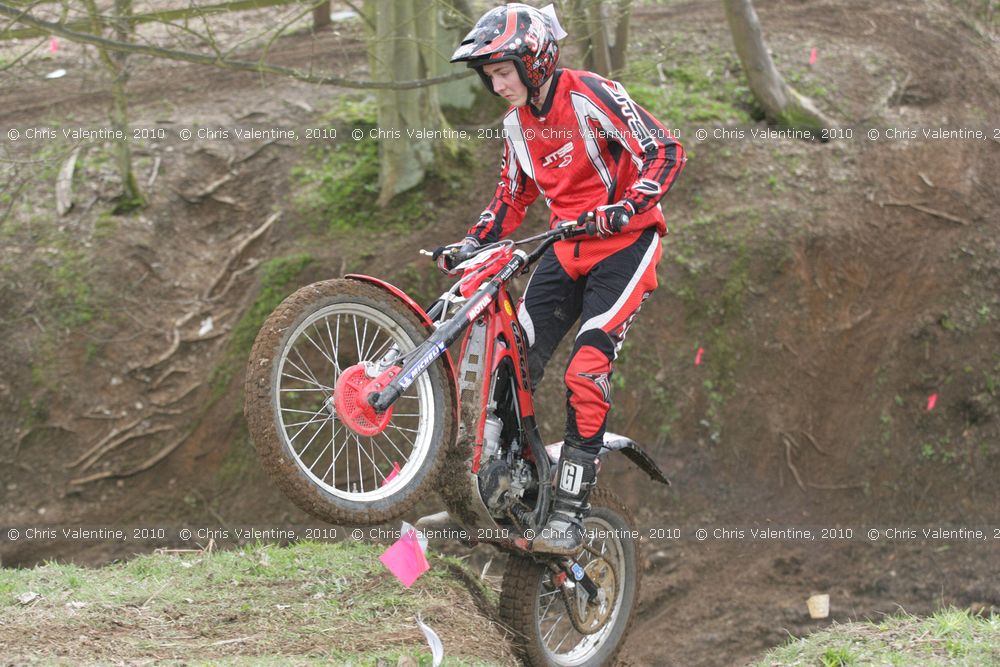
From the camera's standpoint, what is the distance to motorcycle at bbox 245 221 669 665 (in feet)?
14.5

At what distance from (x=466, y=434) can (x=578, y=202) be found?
4.78ft

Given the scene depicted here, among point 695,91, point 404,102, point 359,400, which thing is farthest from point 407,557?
point 695,91

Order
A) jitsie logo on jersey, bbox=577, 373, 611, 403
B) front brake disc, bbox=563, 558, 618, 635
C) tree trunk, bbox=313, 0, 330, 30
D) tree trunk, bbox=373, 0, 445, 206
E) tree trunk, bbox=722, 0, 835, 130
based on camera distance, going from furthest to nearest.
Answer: tree trunk, bbox=313, 0, 330, 30, tree trunk, bbox=722, 0, 835, 130, tree trunk, bbox=373, 0, 445, 206, front brake disc, bbox=563, 558, 618, 635, jitsie logo on jersey, bbox=577, 373, 611, 403

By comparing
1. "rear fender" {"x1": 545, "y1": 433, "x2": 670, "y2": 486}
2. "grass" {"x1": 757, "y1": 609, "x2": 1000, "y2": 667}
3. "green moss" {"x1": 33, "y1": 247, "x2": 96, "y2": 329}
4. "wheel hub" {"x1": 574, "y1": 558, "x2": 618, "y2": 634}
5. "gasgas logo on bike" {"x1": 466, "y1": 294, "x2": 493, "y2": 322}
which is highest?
"gasgas logo on bike" {"x1": 466, "y1": 294, "x2": 493, "y2": 322}

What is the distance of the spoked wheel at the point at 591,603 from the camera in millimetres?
5703

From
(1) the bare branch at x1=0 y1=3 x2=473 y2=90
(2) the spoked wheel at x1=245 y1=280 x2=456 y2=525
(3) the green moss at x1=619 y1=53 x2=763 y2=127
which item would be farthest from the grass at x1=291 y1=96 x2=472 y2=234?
(2) the spoked wheel at x1=245 y1=280 x2=456 y2=525

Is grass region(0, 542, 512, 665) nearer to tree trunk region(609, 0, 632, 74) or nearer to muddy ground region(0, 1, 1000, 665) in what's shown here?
muddy ground region(0, 1, 1000, 665)

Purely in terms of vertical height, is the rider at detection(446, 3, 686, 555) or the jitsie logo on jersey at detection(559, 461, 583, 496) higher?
the rider at detection(446, 3, 686, 555)

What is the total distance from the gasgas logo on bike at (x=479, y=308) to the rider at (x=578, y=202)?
33 centimetres

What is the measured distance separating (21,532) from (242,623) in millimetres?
5134

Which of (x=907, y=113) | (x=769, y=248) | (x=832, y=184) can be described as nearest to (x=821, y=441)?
(x=769, y=248)

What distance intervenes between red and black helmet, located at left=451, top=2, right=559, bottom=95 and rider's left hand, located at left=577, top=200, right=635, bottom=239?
0.75 m

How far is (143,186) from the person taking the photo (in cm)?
1112

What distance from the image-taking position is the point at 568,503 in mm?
5355
